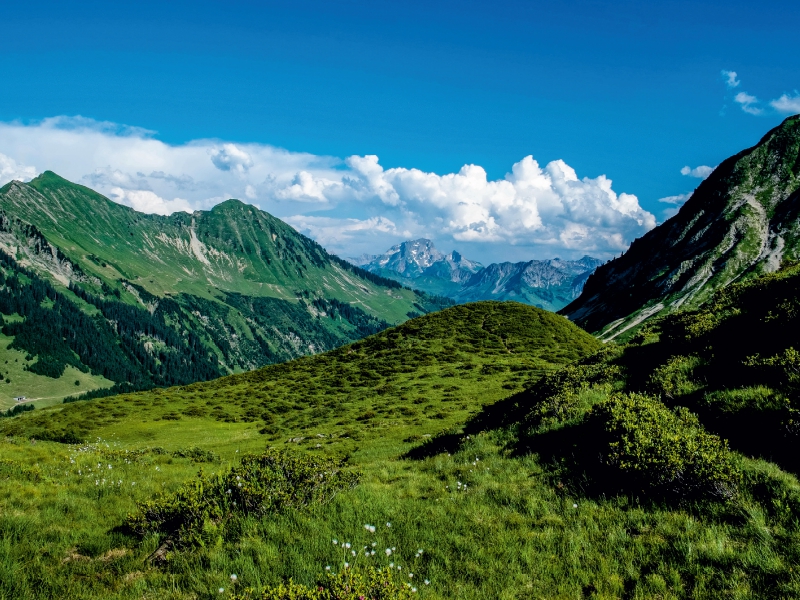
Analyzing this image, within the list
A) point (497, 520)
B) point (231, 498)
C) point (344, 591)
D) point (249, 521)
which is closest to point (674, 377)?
point (497, 520)

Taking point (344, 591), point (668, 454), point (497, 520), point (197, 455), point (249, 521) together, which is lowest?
point (197, 455)

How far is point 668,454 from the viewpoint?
401 inches

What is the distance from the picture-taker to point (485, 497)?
11.2 m

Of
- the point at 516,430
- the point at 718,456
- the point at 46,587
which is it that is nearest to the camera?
the point at 46,587

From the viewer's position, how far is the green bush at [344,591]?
588 cm

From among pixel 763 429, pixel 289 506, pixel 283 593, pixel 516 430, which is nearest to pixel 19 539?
pixel 289 506

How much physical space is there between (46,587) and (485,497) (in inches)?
369

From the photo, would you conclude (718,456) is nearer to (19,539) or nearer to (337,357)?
(19,539)

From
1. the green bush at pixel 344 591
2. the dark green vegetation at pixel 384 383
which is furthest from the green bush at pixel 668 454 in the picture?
the dark green vegetation at pixel 384 383

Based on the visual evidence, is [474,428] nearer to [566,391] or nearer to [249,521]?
[566,391]

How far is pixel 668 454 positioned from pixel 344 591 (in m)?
8.40

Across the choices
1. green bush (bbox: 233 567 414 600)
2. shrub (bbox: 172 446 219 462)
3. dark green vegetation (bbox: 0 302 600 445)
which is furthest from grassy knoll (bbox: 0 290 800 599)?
dark green vegetation (bbox: 0 302 600 445)

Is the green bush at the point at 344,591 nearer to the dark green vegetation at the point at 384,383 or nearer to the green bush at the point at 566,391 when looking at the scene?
the green bush at the point at 566,391

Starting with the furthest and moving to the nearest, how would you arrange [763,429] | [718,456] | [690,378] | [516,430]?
[516,430] → [690,378] → [763,429] → [718,456]
